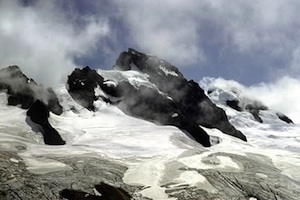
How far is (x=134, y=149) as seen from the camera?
63.2 meters

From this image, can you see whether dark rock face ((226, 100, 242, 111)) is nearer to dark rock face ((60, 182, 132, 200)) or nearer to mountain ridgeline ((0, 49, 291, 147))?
mountain ridgeline ((0, 49, 291, 147))

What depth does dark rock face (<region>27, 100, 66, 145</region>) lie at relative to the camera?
7181 centimetres

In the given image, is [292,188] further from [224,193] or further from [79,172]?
[79,172]

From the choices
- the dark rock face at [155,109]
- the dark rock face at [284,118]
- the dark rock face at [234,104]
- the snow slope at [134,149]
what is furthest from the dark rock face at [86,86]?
the dark rock face at [284,118]

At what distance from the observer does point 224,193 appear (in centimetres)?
4225

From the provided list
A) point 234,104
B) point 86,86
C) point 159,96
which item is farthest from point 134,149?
point 234,104

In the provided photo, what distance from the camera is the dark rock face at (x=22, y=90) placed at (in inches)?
3585

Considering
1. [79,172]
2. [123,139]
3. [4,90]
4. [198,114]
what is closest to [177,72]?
[198,114]

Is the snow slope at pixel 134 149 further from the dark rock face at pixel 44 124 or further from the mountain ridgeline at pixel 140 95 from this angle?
the mountain ridgeline at pixel 140 95

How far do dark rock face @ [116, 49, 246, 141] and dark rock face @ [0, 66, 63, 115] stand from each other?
131ft

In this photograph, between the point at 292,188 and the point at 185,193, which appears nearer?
the point at 185,193

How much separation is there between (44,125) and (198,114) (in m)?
68.0

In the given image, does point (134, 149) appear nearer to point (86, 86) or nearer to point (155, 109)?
point (155, 109)

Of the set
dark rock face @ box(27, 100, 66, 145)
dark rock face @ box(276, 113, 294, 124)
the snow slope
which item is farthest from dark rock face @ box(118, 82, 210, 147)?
dark rock face @ box(276, 113, 294, 124)
